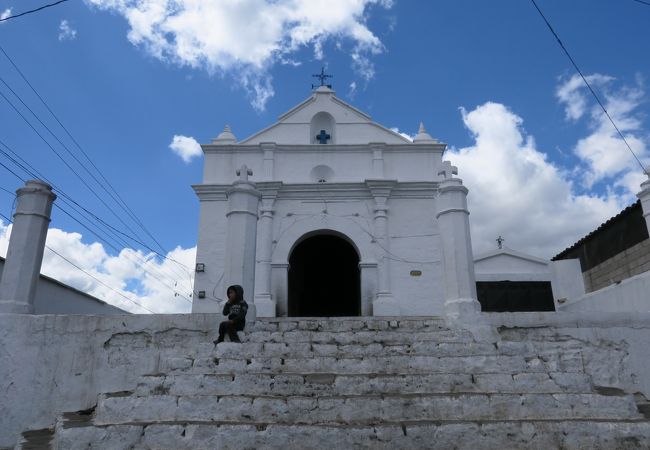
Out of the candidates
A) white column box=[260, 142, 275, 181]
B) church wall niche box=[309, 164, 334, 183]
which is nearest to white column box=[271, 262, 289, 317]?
white column box=[260, 142, 275, 181]

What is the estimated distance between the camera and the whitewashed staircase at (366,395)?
3.58m

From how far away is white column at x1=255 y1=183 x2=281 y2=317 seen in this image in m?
10.3

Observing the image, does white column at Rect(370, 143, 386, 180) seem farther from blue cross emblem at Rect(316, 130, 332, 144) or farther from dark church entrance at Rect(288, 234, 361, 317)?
dark church entrance at Rect(288, 234, 361, 317)

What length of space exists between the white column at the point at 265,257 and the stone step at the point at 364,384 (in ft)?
18.9

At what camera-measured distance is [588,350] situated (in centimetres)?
543

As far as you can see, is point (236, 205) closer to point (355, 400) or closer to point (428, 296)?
point (355, 400)

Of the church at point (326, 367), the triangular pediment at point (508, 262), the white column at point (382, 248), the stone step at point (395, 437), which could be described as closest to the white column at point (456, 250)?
the church at point (326, 367)

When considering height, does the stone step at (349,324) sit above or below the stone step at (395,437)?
above

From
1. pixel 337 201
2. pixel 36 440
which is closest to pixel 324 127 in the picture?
pixel 337 201

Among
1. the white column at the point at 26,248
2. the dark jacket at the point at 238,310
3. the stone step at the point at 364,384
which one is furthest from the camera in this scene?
the white column at the point at 26,248

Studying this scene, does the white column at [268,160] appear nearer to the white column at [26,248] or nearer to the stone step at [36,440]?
the white column at [26,248]

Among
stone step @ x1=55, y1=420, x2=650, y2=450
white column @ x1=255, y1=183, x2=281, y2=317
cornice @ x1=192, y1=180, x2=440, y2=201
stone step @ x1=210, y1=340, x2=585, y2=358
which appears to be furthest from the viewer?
cornice @ x1=192, y1=180, x2=440, y2=201

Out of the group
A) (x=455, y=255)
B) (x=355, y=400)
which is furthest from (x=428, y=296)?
(x=355, y=400)

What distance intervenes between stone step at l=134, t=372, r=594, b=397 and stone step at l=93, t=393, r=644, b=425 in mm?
227
